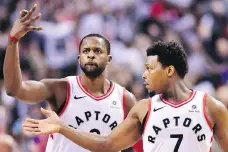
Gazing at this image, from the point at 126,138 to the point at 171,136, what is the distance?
44 centimetres

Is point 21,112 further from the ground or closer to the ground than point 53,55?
closer to the ground

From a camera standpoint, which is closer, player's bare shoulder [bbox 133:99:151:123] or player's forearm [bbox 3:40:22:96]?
player's bare shoulder [bbox 133:99:151:123]

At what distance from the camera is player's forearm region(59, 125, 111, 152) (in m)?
6.13

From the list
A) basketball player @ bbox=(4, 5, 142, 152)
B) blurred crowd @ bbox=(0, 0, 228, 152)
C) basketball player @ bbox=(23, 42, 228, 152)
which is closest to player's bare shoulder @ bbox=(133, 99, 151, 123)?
basketball player @ bbox=(23, 42, 228, 152)

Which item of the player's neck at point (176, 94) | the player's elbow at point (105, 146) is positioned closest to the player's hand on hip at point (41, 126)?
the player's elbow at point (105, 146)

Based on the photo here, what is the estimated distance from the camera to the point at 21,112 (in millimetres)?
12266

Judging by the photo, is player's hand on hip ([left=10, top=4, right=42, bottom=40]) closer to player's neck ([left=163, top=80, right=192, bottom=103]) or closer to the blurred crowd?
player's neck ([left=163, top=80, right=192, bottom=103])

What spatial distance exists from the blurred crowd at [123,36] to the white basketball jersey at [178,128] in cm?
535

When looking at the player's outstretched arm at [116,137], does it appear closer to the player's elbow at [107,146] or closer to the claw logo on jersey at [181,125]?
the player's elbow at [107,146]

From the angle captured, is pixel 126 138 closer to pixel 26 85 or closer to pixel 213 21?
pixel 26 85

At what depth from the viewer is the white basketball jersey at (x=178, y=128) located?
6086 mm

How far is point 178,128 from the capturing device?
240 inches

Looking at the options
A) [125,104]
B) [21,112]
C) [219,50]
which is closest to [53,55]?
[21,112]

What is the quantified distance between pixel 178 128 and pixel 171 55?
63cm
